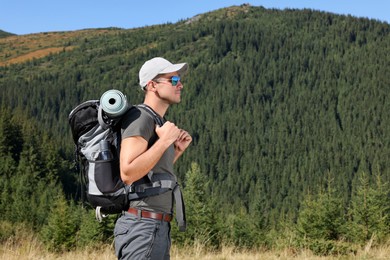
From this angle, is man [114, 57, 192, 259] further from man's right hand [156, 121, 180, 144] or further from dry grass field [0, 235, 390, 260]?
dry grass field [0, 235, 390, 260]

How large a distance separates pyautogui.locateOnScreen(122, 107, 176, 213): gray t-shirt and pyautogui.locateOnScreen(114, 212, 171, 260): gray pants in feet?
0.28

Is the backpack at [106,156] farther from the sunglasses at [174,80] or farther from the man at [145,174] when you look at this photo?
the sunglasses at [174,80]

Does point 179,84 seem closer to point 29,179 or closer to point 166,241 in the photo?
point 166,241

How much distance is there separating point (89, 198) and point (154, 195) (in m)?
0.39

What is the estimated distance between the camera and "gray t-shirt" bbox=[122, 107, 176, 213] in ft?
10.5

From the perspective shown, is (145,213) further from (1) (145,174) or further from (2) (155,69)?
(2) (155,69)

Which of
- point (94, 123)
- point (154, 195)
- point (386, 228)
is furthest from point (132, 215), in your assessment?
point (386, 228)

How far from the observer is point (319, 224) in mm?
22953

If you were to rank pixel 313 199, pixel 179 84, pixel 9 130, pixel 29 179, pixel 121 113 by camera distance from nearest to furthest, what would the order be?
pixel 121 113
pixel 179 84
pixel 313 199
pixel 29 179
pixel 9 130

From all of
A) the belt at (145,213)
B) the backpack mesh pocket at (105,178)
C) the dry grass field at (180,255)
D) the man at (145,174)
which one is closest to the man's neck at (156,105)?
the man at (145,174)

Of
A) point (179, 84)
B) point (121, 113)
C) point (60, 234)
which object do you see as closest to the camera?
point (121, 113)

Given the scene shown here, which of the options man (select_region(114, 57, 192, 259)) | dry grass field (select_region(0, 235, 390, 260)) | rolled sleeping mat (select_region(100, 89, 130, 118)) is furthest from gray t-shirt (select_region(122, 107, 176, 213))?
dry grass field (select_region(0, 235, 390, 260))

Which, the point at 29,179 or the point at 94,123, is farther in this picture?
the point at 29,179

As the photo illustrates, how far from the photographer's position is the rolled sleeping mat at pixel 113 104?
3092 millimetres
